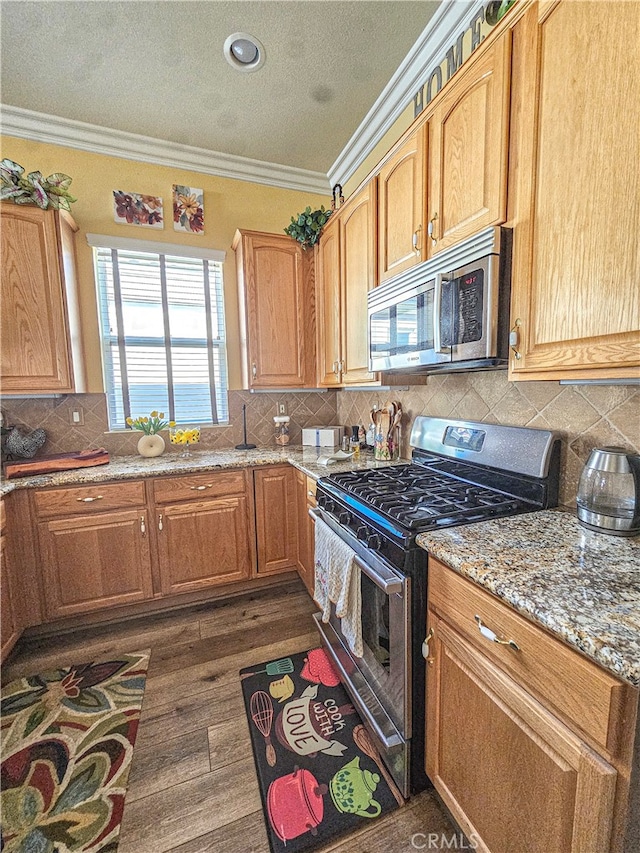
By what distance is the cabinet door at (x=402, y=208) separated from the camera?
1.56 m

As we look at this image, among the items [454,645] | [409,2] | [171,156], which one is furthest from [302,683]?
[171,156]

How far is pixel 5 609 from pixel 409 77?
354 cm

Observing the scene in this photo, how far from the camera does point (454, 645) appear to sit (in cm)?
101

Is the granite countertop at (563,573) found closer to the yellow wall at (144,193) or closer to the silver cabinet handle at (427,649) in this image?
the silver cabinet handle at (427,649)

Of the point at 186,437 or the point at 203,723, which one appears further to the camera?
the point at 186,437

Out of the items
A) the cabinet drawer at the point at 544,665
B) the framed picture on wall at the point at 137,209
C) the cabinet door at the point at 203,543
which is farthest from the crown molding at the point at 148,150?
the cabinet drawer at the point at 544,665

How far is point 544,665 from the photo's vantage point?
0.74m

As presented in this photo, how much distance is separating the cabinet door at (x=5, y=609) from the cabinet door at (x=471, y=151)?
101 inches

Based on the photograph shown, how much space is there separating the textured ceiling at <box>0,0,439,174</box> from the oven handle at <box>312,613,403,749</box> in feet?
9.71

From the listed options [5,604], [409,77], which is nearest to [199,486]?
[5,604]

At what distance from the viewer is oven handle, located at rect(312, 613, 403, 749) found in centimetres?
122

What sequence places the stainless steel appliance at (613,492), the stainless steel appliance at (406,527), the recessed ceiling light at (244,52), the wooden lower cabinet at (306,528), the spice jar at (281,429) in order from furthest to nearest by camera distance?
the spice jar at (281,429)
the wooden lower cabinet at (306,528)
the recessed ceiling light at (244,52)
the stainless steel appliance at (406,527)
the stainless steel appliance at (613,492)

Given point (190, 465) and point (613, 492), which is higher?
point (613, 492)

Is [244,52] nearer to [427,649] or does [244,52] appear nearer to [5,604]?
[427,649]
